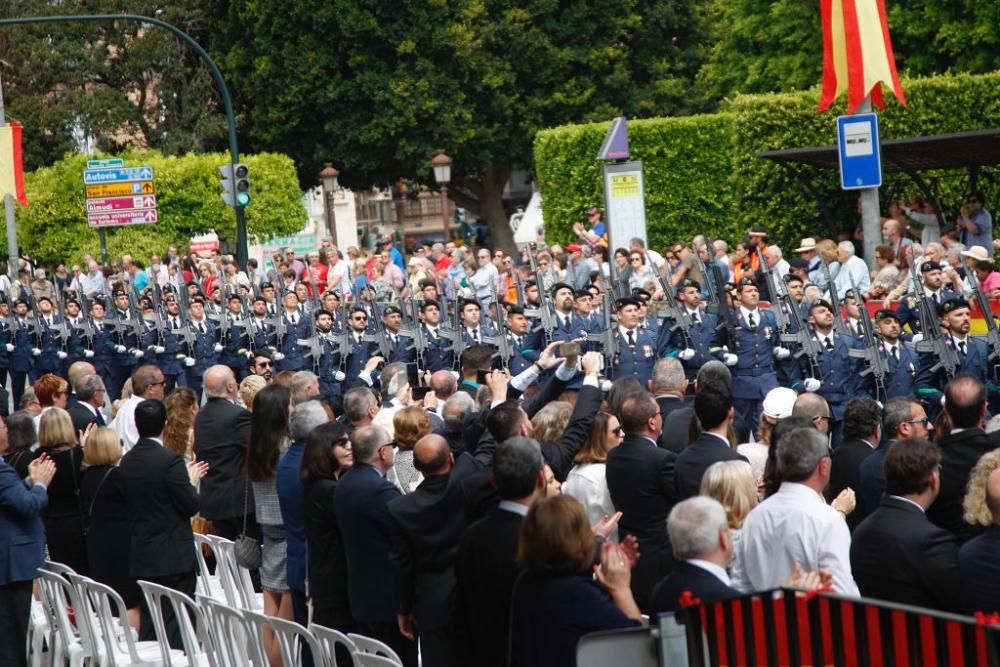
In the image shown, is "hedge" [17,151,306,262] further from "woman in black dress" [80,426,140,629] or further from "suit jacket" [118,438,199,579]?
"suit jacket" [118,438,199,579]

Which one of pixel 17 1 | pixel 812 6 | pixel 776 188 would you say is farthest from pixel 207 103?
pixel 776 188

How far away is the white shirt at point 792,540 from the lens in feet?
18.6

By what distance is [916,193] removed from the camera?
840 inches

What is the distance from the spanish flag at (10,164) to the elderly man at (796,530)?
81.4 feet

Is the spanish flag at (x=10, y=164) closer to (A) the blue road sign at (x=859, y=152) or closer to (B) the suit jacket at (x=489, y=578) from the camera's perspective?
(A) the blue road sign at (x=859, y=152)

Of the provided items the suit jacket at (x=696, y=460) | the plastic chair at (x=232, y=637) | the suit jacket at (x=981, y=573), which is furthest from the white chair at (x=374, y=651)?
the suit jacket at (x=981, y=573)

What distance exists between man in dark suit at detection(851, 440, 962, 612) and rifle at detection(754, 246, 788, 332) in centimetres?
788

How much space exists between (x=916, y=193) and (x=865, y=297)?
651cm

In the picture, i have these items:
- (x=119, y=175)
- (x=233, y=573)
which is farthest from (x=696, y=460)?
(x=119, y=175)

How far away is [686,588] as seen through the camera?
16.9ft

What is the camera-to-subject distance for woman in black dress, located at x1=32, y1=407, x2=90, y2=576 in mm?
8992

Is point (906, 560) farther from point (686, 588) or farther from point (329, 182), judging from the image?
point (329, 182)

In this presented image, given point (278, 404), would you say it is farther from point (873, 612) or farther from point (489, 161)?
point (489, 161)

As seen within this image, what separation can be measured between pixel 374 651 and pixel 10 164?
24395 millimetres
